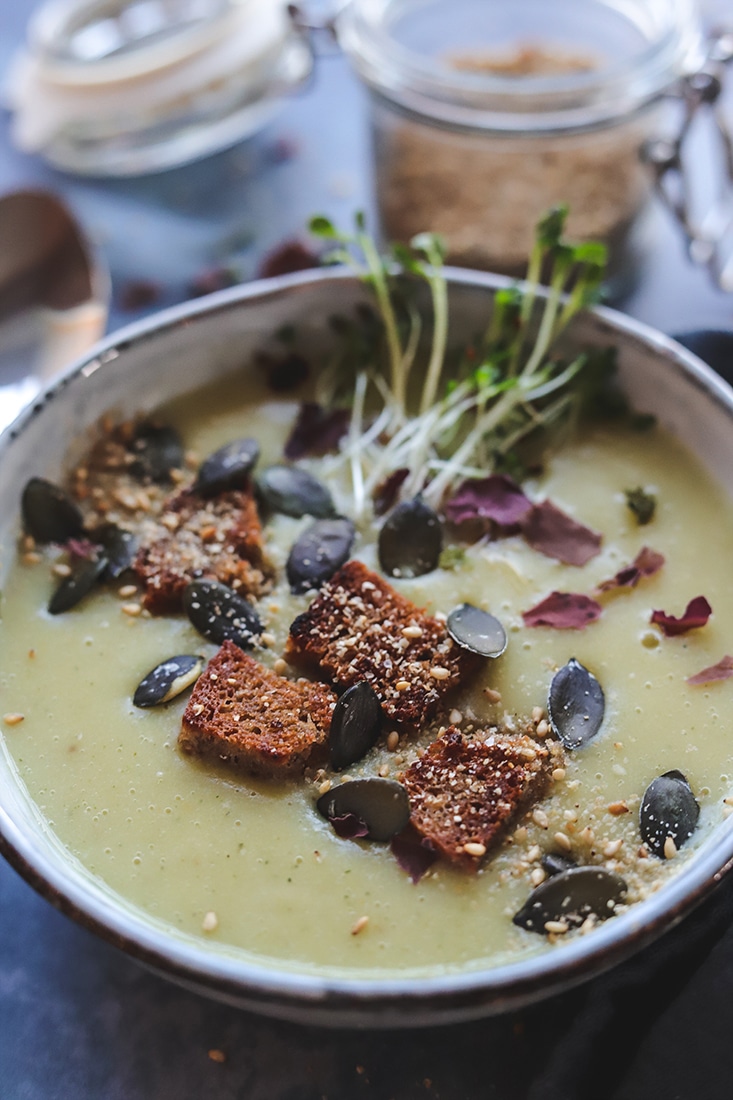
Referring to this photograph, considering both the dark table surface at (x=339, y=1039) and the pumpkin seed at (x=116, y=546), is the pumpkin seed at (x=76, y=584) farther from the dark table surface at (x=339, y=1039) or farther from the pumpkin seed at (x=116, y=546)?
the dark table surface at (x=339, y=1039)

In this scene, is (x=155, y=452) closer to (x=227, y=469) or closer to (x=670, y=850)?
(x=227, y=469)

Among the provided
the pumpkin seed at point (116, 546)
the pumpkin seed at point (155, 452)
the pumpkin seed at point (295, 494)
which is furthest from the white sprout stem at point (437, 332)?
the pumpkin seed at point (116, 546)

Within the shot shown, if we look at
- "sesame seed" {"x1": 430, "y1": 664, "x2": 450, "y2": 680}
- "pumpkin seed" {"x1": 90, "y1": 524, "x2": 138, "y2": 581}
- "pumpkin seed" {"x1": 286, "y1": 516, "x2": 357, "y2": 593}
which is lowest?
"sesame seed" {"x1": 430, "y1": 664, "x2": 450, "y2": 680}

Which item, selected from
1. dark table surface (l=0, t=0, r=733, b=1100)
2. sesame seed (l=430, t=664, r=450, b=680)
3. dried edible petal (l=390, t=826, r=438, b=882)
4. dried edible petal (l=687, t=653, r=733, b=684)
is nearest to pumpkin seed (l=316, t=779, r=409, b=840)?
dried edible petal (l=390, t=826, r=438, b=882)

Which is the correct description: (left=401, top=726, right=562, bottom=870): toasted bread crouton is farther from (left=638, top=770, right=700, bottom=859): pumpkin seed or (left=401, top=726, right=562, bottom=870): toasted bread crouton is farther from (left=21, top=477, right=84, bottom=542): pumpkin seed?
(left=21, top=477, right=84, bottom=542): pumpkin seed

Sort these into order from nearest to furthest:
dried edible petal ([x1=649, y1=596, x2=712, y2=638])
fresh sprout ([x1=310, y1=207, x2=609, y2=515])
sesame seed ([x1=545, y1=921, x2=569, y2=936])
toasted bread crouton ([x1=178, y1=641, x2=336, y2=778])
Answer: sesame seed ([x1=545, y1=921, x2=569, y2=936]) < toasted bread crouton ([x1=178, y1=641, x2=336, y2=778]) < dried edible petal ([x1=649, y1=596, x2=712, y2=638]) < fresh sprout ([x1=310, y1=207, x2=609, y2=515])
